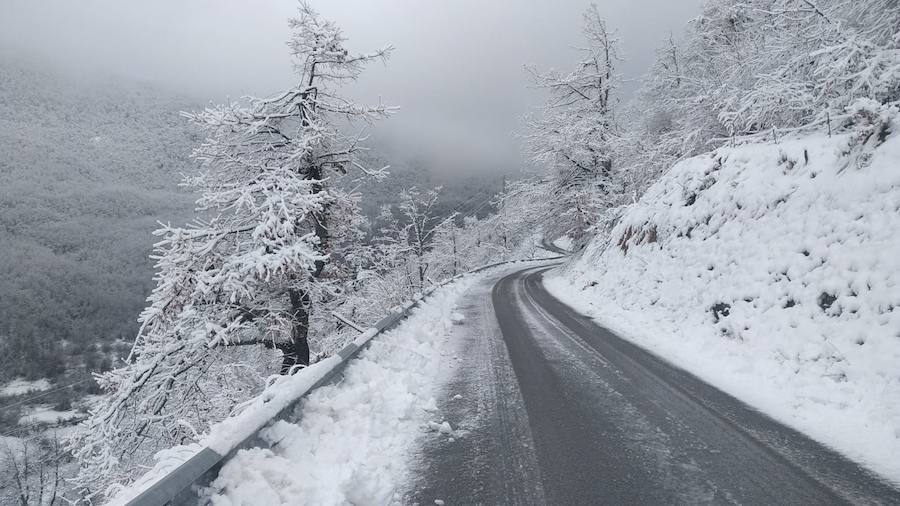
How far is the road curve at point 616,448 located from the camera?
10.5 feet

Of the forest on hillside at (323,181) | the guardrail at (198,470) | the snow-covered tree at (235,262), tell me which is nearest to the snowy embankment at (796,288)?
the forest on hillside at (323,181)

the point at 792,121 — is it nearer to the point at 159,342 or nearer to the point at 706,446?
the point at 706,446

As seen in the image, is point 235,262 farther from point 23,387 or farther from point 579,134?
point 23,387

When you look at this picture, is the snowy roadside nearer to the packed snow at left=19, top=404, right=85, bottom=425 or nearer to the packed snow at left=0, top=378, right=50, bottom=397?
the packed snow at left=19, top=404, right=85, bottom=425

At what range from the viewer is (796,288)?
6.91 metres

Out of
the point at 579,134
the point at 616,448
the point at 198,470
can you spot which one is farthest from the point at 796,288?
the point at 579,134

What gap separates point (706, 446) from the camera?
158 inches

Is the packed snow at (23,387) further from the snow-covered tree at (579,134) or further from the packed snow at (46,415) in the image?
the snow-covered tree at (579,134)

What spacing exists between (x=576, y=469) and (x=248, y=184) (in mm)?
9717

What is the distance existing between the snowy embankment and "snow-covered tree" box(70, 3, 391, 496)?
26.4 ft

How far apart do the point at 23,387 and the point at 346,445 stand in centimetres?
7580

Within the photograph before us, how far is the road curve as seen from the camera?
10.5ft

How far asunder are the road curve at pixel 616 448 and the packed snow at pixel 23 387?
71120mm

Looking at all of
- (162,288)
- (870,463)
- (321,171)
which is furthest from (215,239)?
(870,463)
